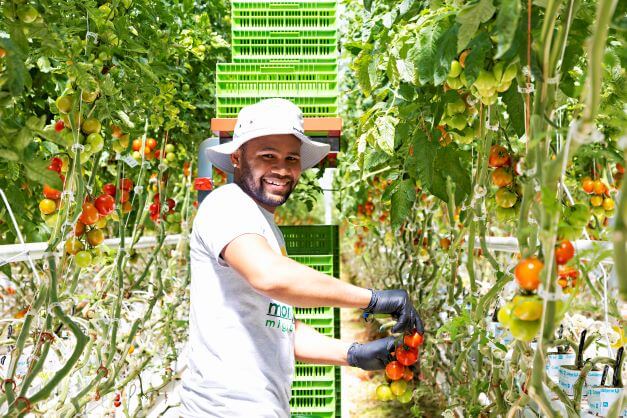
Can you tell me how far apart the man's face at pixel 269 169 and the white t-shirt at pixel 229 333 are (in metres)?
0.07

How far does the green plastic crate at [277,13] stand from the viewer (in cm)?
286

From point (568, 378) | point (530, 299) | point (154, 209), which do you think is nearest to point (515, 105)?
point (530, 299)

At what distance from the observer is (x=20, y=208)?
2055 millimetres

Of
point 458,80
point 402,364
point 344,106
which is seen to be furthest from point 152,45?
point 344,106

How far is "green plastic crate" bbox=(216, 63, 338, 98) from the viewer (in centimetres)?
262

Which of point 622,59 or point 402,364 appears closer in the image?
point 622,59

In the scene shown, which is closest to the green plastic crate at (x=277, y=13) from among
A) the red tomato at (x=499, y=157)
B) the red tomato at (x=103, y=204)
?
the red tomato at (x=103, y=204)

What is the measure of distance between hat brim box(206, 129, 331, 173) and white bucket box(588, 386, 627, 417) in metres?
1.06

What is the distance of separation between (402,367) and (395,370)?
1.3 inches

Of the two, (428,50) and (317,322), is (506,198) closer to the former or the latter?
(428,50)

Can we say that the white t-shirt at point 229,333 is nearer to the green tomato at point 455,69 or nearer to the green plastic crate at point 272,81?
the green tomato at point 455,69

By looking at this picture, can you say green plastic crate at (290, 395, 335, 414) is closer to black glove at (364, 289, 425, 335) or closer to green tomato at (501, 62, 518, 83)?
black glove at (364, 289, 425, 335)

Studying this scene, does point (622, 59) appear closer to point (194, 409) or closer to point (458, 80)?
point (458, 80)

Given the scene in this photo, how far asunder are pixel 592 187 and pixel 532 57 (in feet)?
6.20
